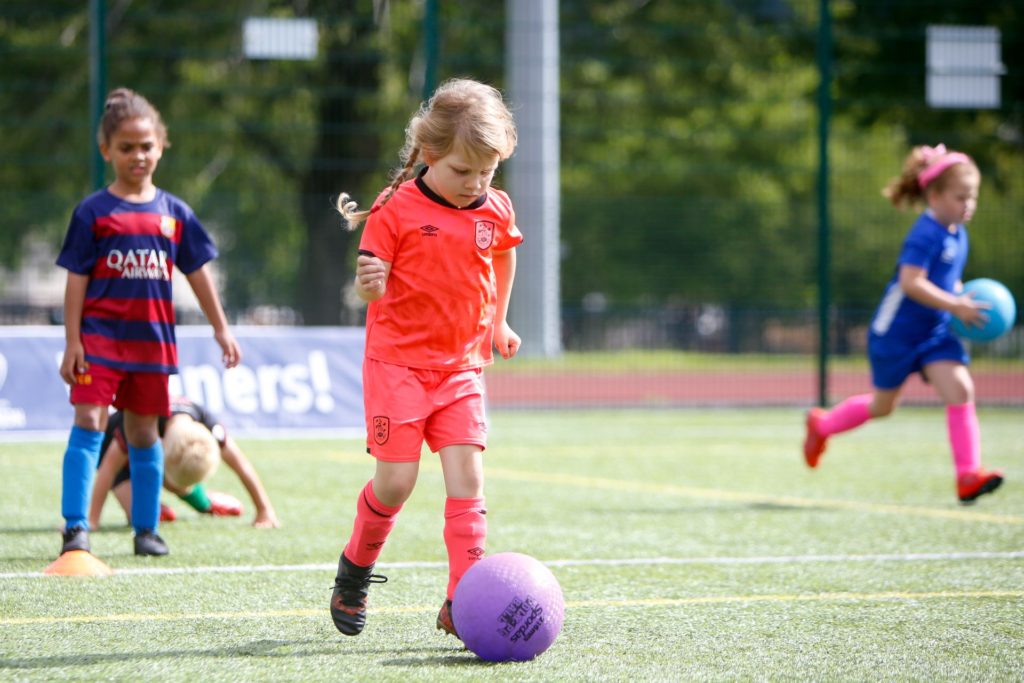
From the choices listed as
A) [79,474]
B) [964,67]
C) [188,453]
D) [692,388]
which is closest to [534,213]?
[692,388]

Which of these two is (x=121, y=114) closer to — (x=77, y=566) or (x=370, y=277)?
(x=77, y=566)

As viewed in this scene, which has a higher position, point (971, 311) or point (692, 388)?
point (971, 311)

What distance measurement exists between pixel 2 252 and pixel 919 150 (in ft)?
34.6

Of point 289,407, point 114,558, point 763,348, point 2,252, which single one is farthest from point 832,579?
point 763,348

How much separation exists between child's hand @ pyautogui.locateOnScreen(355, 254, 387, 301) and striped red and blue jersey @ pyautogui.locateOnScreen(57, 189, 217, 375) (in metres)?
1.96

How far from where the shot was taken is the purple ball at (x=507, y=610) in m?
4.34

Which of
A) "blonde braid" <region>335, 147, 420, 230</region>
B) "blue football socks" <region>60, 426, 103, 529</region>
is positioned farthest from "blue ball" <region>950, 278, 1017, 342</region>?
"blue football socks" <region>60, 426, 103, 529</region>

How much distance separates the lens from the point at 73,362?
6.00 meters

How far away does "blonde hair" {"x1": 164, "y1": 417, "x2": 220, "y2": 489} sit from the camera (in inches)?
274

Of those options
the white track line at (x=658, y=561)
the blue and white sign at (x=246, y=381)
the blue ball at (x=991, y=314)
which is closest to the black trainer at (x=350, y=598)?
the white track line at (x=658, y=561)

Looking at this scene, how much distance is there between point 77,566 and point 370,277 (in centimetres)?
212

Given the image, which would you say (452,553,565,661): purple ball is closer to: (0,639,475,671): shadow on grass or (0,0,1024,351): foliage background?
(0,639,475,671): shadow on grass

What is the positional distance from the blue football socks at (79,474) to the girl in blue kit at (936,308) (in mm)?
4449

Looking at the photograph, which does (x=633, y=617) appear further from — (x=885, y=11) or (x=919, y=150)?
(x=885, y=11)
